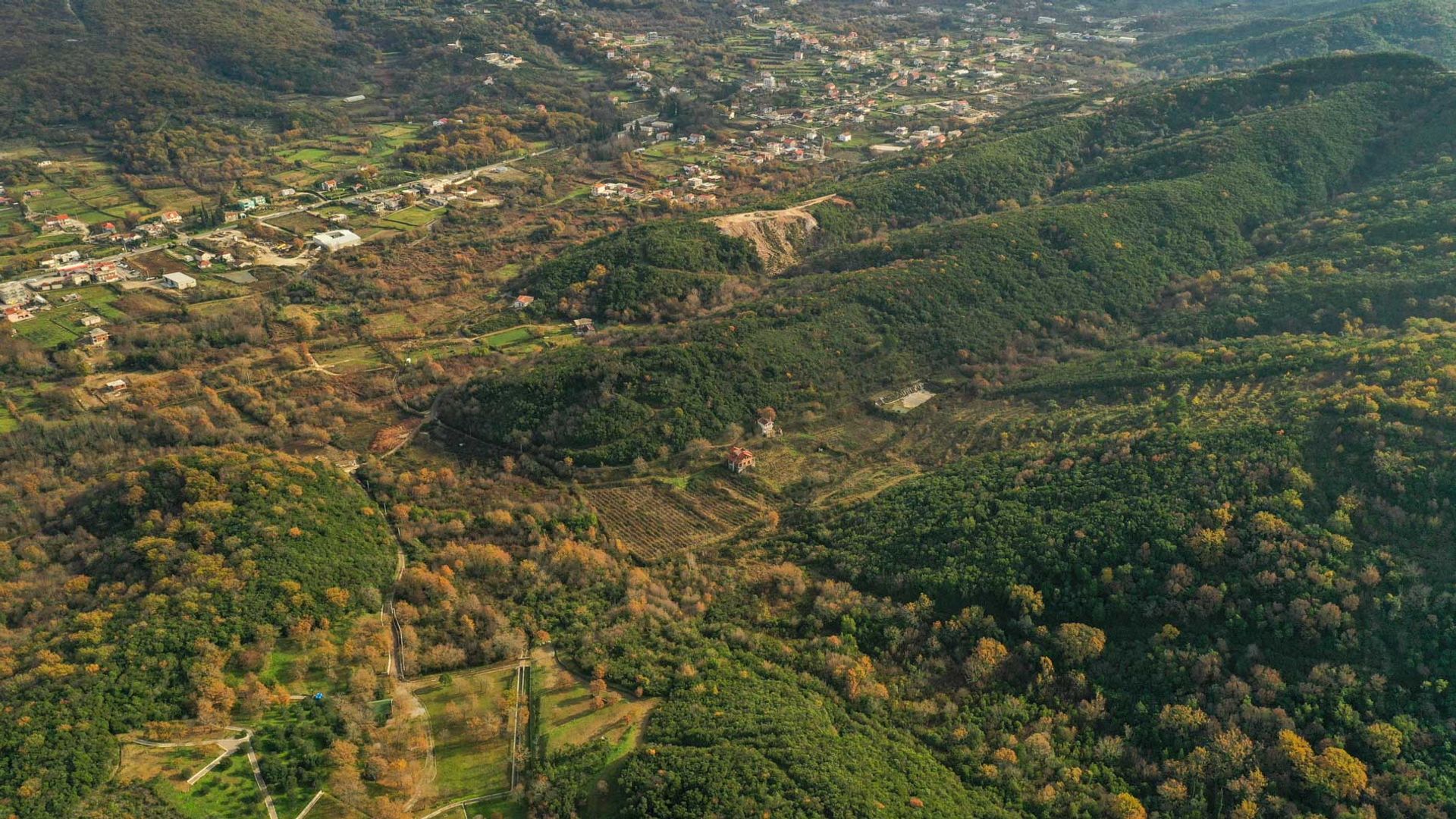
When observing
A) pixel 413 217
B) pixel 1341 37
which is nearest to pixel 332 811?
pixel 413 217

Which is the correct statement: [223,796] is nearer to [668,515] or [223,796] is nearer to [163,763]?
[163,763]

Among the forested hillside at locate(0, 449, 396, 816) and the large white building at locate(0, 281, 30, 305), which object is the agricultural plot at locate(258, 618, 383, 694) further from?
the large white building at locate(0, 281, 30, 305)

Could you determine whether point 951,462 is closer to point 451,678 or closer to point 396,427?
point 451,678

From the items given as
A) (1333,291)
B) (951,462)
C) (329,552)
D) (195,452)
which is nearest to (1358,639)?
(951,462)

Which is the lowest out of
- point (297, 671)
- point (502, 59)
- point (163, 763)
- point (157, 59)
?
point (297, 671)

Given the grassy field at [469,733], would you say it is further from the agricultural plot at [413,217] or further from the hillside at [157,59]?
the hillside at [157,59]

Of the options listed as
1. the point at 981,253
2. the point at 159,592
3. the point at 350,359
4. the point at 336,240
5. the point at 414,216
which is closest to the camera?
the point at 159,592

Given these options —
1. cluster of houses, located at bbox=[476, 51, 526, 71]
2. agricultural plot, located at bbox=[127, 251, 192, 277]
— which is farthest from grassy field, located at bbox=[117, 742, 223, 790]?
cluster of houses, located at bbox=[476, 51, 526, 71]
